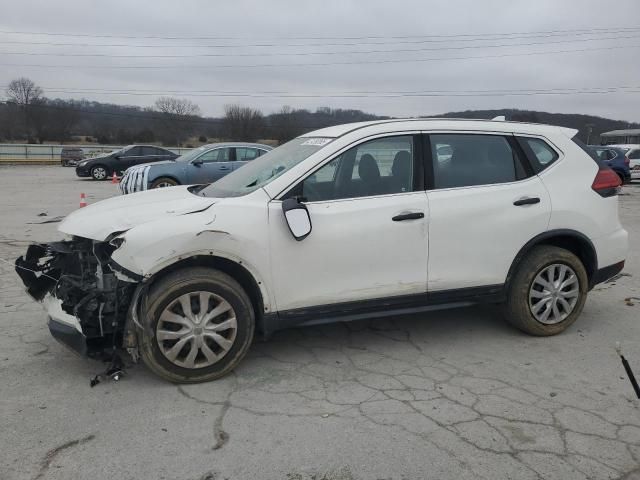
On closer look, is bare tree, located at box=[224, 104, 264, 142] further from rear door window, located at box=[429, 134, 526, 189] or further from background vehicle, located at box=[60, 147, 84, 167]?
rear door window, located at box=[429, 134, 526, 189]

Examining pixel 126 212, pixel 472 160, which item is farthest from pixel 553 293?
pixel 126 212

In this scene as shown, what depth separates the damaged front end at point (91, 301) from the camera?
3533 mm

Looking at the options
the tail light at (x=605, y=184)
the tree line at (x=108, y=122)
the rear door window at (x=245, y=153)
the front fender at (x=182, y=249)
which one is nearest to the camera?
the front fender at (x=182, y=249)

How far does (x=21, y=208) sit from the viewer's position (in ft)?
42.7

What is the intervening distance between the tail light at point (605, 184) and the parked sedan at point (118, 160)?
72.1ft

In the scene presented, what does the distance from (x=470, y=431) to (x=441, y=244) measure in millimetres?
1474

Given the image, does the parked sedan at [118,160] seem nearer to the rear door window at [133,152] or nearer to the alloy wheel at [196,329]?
the rear door window at [133,152]

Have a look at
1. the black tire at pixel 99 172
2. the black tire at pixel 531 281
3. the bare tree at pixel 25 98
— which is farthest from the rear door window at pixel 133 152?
the bare tree at pixel 25 98

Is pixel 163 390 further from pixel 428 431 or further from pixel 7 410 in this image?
pixel 428 431

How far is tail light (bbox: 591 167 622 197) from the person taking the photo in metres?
4.61

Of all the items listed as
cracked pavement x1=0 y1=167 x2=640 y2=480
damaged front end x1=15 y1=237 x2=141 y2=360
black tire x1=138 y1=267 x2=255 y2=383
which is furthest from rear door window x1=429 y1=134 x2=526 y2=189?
damaged front end x1=15 y1=237 x2=141 y2=360

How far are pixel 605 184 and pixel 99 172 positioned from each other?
23939 millimetres

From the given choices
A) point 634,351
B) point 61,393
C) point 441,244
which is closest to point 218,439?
point 61,393

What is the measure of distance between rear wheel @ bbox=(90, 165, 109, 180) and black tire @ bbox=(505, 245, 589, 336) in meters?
23.7
